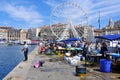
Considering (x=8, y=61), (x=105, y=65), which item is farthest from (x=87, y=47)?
(x=8, y=61)

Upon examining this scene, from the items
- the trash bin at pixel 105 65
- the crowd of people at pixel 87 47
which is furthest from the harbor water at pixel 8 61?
the trash bin at pixel 105 65

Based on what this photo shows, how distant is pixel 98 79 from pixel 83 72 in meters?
1.40

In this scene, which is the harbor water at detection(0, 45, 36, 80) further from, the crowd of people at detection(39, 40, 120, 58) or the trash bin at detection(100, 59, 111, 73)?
the trash bin at detection(100, 59, 111, 73)

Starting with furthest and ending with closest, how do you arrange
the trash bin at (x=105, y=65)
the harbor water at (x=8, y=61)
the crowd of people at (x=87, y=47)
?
the harbor water at (x=8, y=61) → the crowd of people at (x=87, y=47) → the trash bin at (x=105, y=65)

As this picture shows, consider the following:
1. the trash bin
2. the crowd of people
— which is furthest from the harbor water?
the trash bin

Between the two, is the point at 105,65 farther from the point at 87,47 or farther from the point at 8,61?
the point at 8,61

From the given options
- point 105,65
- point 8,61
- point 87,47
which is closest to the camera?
point 105,65

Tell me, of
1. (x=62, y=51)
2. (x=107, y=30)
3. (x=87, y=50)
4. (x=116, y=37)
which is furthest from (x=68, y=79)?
(x=107, y=30)

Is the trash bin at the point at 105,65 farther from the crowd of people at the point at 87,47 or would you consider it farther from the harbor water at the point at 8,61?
the harbor water at the point at 8,61

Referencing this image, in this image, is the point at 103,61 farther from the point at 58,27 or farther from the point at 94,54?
the point at 58,27

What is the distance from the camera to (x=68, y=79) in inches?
571

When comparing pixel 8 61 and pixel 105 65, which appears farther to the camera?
pixel 8 61

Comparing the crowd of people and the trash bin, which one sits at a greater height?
the crowd of people

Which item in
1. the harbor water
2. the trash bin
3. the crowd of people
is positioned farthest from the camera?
the harbor water
